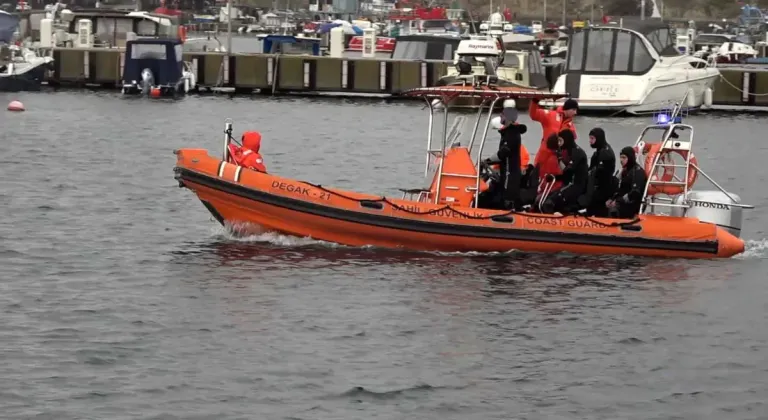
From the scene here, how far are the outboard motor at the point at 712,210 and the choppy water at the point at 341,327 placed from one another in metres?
0.52

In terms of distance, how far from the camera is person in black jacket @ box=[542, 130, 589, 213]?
1944cm

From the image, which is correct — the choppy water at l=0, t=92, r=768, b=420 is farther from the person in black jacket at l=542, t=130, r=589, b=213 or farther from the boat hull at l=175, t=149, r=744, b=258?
the person in black jacket at l=542, t=130, r=589, b=213

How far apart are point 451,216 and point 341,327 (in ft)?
11.7

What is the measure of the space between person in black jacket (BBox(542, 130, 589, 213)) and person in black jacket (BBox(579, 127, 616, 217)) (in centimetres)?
8

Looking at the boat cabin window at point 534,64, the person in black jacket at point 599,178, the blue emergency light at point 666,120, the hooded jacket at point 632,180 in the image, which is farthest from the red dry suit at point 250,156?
the boat cabin window at point 534,64

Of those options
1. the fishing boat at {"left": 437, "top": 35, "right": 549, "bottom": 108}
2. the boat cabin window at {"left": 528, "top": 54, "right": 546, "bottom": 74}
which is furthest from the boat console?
the boat cabin window at {"left": 528, "top": 54, "right": 546, "bottom": 74}

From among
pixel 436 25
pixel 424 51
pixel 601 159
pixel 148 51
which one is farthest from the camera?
pixel 436 25

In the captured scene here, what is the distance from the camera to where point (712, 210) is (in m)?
19.9

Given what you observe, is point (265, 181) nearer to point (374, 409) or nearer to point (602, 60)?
point (374, 409)

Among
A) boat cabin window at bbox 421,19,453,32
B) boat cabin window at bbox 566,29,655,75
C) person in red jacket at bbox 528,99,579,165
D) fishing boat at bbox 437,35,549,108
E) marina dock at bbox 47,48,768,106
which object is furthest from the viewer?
boat cabin window at bbox 421,19,453,32

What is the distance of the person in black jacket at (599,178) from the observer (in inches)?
760

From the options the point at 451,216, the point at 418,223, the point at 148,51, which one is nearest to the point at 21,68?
the point at 148,51

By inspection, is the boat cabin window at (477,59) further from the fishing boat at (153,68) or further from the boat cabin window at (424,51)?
the fishing boat at (153,68)

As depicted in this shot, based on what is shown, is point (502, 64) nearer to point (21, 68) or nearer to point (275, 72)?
point (275, 72)
